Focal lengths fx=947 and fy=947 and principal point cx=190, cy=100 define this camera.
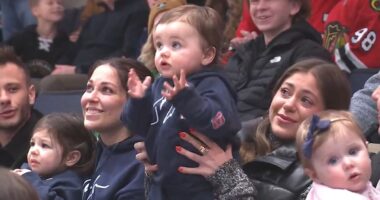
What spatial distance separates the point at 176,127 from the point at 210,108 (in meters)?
0.21

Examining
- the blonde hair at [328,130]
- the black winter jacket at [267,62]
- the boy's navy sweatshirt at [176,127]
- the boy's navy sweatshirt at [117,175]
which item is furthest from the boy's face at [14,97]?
the blonde hair at [328,130]

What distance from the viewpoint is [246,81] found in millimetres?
4586

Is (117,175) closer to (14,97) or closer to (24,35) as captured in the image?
(14,97)

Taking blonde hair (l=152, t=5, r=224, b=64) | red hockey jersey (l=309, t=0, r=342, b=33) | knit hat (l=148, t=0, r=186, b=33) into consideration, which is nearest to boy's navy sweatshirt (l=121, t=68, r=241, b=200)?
blonde hair (l=152, t=5, r=224, b=64)

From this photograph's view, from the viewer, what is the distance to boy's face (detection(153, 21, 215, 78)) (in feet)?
11.1

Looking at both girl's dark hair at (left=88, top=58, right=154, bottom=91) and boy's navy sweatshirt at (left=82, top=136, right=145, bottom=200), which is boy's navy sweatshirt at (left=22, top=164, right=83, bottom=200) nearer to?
boy's navy sweatshirt at (left=82, top=136, right=145, bottom=200)

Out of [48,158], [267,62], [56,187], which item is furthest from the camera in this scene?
[267,62]

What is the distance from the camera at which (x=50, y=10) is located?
7.11 meters

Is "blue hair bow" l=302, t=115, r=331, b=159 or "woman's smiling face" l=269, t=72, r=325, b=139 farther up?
"blue hair bow" l=302, t=115, r=331, b=159

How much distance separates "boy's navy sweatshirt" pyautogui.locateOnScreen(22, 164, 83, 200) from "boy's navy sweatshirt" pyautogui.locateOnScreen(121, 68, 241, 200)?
2.05 ft

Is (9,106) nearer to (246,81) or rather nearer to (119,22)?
(246,81)

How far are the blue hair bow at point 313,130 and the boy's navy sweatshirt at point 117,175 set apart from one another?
3.08 ft

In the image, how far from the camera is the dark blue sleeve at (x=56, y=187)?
154 inches

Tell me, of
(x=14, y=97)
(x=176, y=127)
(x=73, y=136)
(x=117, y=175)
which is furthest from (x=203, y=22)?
(x=14, y=97)
